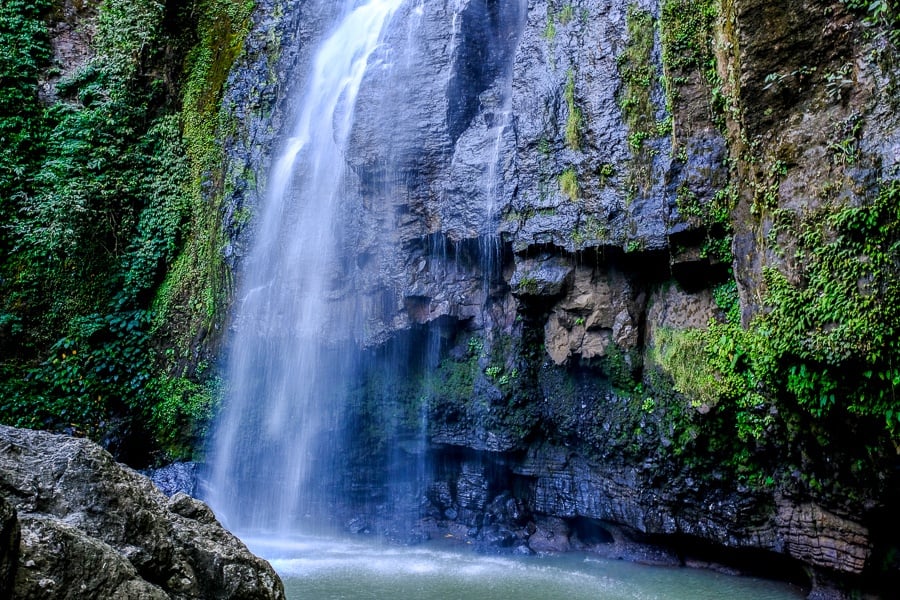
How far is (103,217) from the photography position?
45.1 feet

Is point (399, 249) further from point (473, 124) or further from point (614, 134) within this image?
point (614, 134)

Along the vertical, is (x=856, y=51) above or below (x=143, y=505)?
above

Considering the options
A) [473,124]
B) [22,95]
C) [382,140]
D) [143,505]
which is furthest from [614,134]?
[22,95]

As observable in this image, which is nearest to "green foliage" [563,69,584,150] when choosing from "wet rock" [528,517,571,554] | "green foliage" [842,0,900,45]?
"green foliage" [842,0,900,45]

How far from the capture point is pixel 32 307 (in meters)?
12.7

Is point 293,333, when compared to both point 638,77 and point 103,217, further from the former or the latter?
point 638,77

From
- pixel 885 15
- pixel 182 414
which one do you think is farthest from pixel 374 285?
pixel 885 15

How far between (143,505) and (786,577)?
25.9 ft

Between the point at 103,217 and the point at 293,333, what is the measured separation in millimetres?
5621

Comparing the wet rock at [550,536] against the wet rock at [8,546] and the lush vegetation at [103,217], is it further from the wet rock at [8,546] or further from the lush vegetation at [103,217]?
the wet rock at [8,546]

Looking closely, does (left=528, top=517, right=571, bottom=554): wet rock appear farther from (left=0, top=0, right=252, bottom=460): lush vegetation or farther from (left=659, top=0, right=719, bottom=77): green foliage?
(left=0, top=0, right=252, bottom=460): lush vegetation

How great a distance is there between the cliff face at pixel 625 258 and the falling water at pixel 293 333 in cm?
68

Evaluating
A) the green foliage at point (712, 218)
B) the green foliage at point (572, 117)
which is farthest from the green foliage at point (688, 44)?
the green foliage at point (572, 117)

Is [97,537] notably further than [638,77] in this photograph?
No
